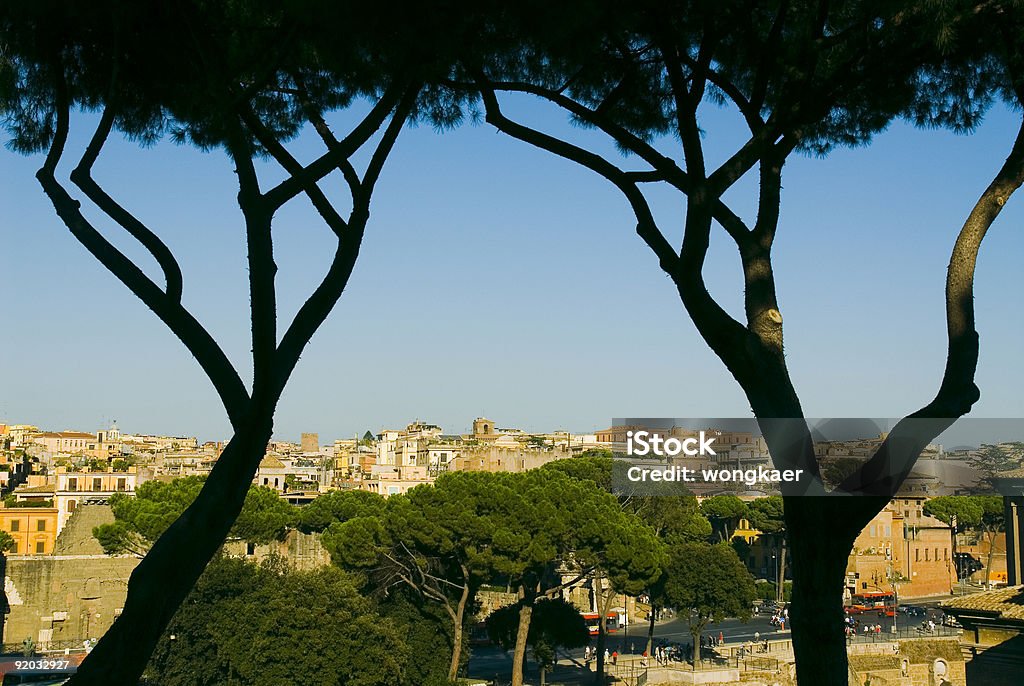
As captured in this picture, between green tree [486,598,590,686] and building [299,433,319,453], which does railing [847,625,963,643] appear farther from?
building [299,433,319,453]

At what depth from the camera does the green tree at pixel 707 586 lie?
67.3 feet

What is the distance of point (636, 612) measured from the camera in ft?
98.0

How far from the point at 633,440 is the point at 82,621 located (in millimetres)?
20807

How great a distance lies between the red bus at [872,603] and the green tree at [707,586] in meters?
6.65

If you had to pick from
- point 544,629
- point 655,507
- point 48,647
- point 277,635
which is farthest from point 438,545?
point 655,507

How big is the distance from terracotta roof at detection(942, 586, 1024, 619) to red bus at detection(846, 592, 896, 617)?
19.2m

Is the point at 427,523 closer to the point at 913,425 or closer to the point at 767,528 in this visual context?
the point at 913,425

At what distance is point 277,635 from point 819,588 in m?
12.9

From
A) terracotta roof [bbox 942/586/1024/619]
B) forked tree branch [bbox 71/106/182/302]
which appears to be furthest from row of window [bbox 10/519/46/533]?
forked tree branch [bbox 71/106/182/302]

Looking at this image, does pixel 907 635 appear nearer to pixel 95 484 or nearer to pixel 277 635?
pixel 277 635

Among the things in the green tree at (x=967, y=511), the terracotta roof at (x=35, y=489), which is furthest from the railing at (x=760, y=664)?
the terracotta roof at (x=35, y=489)

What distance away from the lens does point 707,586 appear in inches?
807

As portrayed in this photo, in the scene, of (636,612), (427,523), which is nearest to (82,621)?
(427,523)

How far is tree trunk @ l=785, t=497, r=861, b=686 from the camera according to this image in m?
2.81
